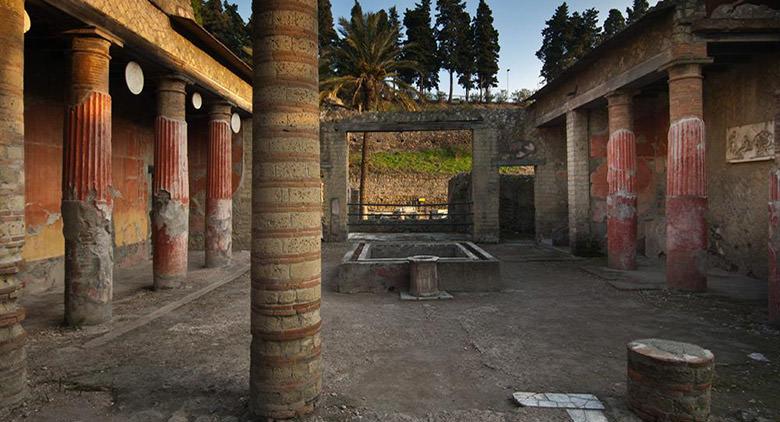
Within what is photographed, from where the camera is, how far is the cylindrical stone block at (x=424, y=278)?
303 inches

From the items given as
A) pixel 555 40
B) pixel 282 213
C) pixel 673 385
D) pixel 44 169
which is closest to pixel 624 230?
pixel 673 385

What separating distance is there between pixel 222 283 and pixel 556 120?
1013 cm

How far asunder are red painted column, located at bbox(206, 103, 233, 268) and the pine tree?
1392 inches

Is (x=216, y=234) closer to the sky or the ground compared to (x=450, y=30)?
closer to the ground

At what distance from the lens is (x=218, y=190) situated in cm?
1046

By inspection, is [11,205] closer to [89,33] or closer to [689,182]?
[89,33]

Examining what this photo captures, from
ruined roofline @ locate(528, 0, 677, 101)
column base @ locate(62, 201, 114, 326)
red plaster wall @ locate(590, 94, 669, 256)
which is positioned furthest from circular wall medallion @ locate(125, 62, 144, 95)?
red plaster wall @ locate(590, 94, 669, 256)

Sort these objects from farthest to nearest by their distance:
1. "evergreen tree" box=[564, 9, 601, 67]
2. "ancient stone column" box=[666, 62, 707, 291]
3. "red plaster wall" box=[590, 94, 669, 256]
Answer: "evergreen tree" box=[564, 9, 601, 67] → "red plaster wall" box=[590, 94, 669, 256] → "ancient stone column" box=[666, 62, 707, 291]

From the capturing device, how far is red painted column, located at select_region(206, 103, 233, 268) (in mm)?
10445

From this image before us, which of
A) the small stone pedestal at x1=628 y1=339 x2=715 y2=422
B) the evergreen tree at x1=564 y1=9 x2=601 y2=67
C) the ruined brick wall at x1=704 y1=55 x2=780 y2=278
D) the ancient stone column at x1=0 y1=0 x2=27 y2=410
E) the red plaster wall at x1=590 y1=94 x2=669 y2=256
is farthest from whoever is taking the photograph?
the evergreen tree at x1=564 y1=9 x2=601 y2=67

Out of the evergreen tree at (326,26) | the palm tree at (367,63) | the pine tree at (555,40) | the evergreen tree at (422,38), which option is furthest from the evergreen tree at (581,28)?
the palm tree at (367,63)

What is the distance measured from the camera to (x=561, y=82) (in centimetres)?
1266

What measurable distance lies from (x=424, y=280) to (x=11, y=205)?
17.7 feet

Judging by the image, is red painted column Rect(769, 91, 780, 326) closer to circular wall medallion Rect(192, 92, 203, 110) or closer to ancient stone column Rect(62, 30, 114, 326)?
ancient stone column Rect(62, 30, 114, 326)
